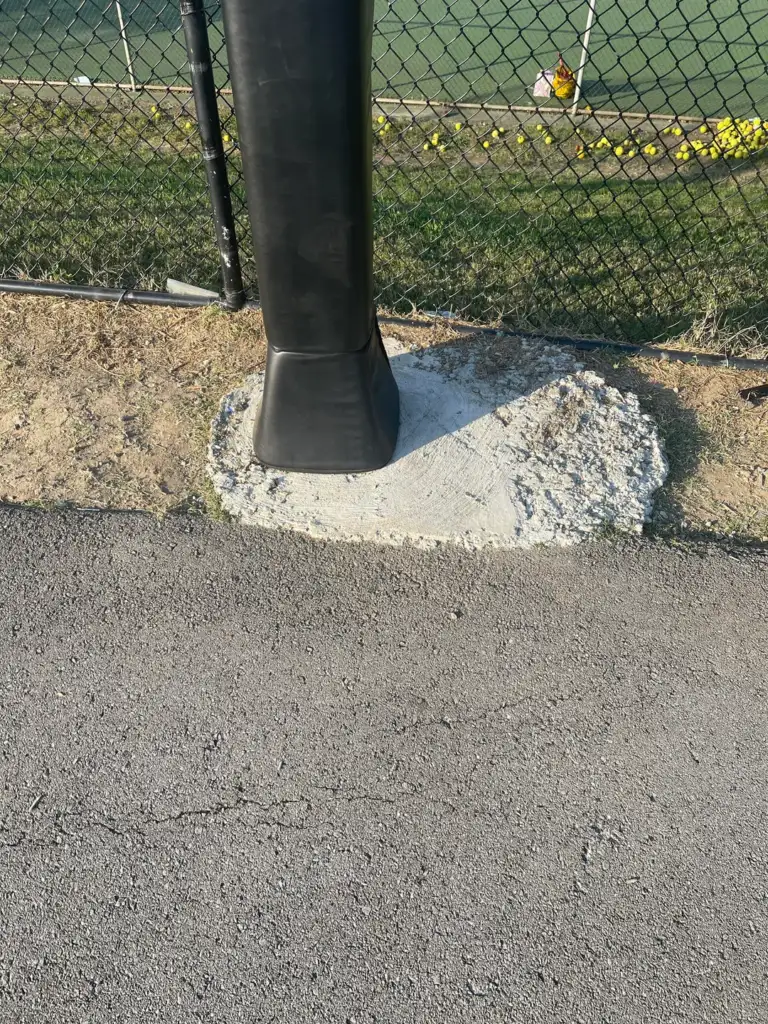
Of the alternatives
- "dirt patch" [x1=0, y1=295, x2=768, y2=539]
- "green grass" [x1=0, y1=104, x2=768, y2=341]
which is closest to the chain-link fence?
"green grass" [x1=0, y1=104, x2=768, y2=341]

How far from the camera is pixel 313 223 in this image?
246 centimetres

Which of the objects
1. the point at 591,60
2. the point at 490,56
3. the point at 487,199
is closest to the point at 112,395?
the point at 487,199

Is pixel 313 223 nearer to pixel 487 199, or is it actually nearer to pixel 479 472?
pixel 479 472

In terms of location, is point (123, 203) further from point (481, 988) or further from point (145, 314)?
point (481, 988)

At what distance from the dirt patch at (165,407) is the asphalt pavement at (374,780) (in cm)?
19

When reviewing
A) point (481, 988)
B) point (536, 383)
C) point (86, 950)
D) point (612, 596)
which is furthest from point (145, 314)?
point (481, 988)

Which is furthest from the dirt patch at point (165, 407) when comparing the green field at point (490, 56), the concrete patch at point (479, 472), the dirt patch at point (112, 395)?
the green field at point (490, 56)

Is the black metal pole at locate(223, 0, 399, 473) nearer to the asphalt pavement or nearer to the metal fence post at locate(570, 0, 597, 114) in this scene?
the asphalt pavement

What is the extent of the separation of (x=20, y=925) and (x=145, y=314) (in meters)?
2.71

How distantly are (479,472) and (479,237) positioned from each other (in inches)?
93.3

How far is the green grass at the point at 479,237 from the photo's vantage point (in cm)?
423

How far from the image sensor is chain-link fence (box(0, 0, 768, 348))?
14.1 ft

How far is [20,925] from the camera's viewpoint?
1.95 metres

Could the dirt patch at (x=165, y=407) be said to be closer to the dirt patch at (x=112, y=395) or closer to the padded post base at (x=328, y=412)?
the dirt patch at (x=112, y=395)
